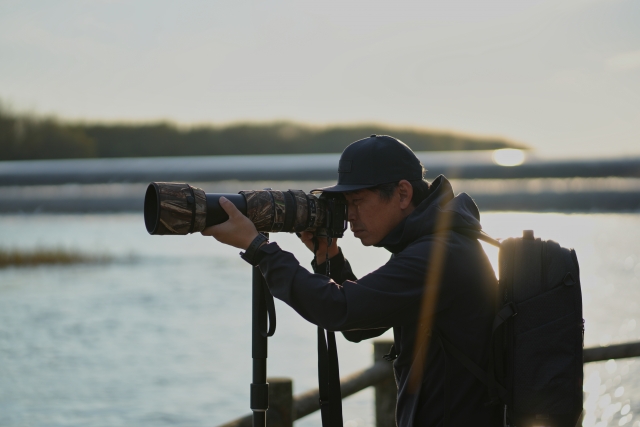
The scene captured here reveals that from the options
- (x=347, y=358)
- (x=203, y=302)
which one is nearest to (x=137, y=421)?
(x=347, y=358)

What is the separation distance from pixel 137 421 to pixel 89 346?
121 inches

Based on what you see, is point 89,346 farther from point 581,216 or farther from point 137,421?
point 581,216

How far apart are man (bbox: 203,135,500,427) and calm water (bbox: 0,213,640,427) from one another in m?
2.53

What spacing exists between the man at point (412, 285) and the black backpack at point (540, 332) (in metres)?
0.08

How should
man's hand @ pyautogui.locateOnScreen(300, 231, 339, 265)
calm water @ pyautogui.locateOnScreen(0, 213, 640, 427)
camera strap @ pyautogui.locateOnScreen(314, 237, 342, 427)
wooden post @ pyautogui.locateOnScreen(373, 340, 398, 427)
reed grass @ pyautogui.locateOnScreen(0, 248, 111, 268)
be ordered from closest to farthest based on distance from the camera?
camera strap @ pyautogui.locateOnScreen(314, 237, 342, 427)
man's hand @ pyautogui.locateOnScreen(300, 231, 339, 265)
wooden post @ pyautogui.locateOnScreen(373, 340, 398, 427)
calm water @ pyautogui.locateOnScreen(0, 213, 640, 427)
reed grass @ pyautogui.locateOnScreen(0, 248, 111, 268)

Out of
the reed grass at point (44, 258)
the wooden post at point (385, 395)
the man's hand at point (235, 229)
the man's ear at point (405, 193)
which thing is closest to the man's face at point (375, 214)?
the man's ear at point (405, 193)

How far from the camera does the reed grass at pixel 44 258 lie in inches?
666

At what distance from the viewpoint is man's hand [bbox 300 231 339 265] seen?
7.35ft

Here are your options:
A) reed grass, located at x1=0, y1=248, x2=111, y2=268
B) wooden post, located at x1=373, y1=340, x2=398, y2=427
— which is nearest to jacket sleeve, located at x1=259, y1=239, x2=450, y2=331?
wooden post, located at x1=373, y1=340, x2=398, y2=427

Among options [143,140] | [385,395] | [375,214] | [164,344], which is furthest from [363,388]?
[143,140]

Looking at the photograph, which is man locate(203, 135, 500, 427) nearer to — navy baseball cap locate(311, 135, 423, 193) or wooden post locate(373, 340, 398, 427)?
navy baseball cap locate(311, 135, 423, 193)

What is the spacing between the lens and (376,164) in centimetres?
197

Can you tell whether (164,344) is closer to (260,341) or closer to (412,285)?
(260,341)

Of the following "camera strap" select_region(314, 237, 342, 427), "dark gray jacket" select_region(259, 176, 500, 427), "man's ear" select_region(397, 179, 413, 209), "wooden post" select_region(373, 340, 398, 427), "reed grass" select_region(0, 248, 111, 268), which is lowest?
"reed grass" select_region(0, 248, 111, 268)
